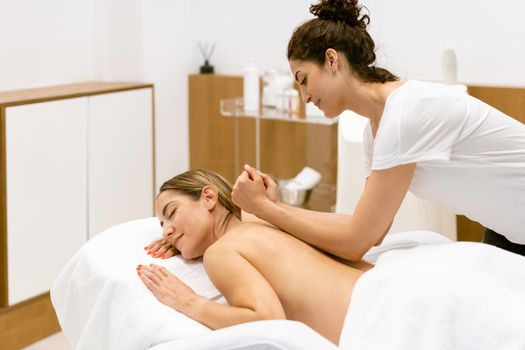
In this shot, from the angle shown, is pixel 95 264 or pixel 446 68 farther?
pixel 446 68

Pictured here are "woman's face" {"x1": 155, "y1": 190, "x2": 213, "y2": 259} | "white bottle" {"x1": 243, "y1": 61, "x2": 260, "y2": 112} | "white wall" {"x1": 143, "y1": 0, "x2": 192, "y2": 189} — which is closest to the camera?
"woman's face" {"x1": 155, "y1": 190, "x2": 213, "y2": 259}

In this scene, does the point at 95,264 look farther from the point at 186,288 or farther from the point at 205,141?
the point at 205,141

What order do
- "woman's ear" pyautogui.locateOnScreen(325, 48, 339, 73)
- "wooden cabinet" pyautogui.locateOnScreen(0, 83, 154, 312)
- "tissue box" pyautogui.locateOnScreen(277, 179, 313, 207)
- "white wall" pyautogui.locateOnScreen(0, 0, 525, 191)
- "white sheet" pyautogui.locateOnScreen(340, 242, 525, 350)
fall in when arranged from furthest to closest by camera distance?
"tissue box" pyautogui.locateOnScreen(277, 179, 313, 207), "white wall" pyautogui.locateOnScreen(0, 0, 525, 191), "wooden cabinet" pyautogui.locateOnScreen(0, 83, 154, 312), "woman's ear" pyautogui.locateOnScreen(325, 48, 339, 73), "white sheet" pyautogui.locateOnScreen(340, 242, 525, 350)

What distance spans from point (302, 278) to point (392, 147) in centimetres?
36

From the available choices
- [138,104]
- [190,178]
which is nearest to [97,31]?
[138,104]

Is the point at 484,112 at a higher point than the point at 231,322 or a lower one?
higher

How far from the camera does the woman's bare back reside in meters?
1.74

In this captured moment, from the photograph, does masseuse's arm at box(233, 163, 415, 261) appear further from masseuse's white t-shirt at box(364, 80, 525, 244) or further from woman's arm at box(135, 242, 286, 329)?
woman's arm at box(135, 242, 286, 329)

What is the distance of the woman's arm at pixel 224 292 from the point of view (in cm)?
163

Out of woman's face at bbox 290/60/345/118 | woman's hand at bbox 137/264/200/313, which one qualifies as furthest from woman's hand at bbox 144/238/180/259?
woman's face at bbox 290/60/345/118

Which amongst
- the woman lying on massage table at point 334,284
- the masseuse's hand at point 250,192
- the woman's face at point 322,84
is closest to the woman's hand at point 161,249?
the woman lying on massage table at point 334,284

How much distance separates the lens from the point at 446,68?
306 cm

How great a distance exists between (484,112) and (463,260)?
14.6 inches

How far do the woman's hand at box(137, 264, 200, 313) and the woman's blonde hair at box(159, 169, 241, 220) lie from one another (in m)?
0.23
